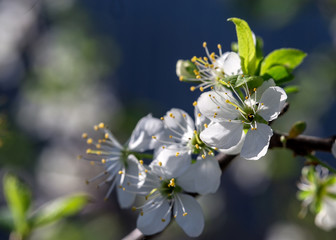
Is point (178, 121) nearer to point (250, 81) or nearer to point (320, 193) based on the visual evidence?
point (250, 81)

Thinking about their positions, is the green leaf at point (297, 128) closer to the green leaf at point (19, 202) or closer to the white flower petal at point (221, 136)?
the white flower petal at point (221, 136)

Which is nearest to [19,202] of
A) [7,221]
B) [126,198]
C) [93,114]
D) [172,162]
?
[7,221]

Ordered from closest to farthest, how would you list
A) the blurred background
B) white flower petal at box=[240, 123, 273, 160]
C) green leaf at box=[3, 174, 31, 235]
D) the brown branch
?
white flower petal at box=[240, 123, 273, 160], the brown branch, green leaf at box=[3, 174, 31, 235], the blurred background

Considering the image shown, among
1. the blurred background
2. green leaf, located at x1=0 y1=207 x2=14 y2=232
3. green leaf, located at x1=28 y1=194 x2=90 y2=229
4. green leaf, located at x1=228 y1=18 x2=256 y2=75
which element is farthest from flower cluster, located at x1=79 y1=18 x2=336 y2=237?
the blurred background

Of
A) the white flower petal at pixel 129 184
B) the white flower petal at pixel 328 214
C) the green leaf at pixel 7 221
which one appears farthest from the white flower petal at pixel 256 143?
the green leaf at pixel 7 221

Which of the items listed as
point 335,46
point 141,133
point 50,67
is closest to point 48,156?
point 50,67

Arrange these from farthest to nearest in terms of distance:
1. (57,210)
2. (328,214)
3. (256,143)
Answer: (328,214), (57,210), (256,143)

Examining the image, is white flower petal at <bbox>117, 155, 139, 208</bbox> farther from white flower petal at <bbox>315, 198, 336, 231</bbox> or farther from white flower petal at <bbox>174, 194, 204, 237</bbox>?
white flower petal at <bbox>315, 198, 336, 231</bbox>
